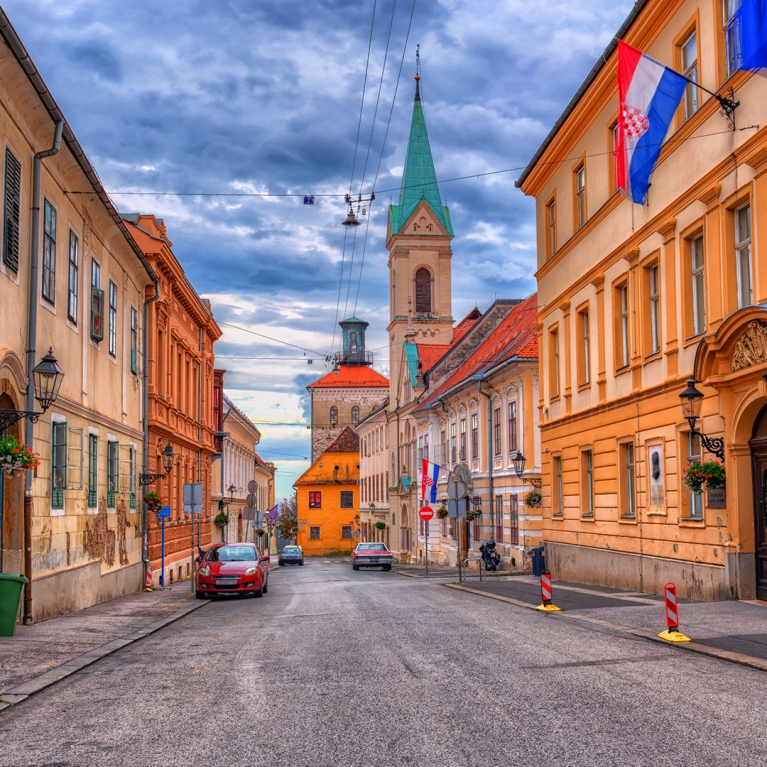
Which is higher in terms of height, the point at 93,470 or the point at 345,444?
the point at 345,444

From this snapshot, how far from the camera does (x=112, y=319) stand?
24.4m

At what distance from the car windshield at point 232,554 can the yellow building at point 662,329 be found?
859cm

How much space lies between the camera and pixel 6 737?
743 cm

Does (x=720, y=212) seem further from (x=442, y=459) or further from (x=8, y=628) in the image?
(x=442, y=459)

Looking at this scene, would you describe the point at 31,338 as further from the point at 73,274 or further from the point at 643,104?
the point at 643,104

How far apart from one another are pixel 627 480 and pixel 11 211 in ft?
48.1

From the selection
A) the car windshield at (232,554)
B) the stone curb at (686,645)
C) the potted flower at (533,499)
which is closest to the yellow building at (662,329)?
the stone curb at (686,645)

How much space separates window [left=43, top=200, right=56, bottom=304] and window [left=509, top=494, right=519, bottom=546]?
2349 centimetres

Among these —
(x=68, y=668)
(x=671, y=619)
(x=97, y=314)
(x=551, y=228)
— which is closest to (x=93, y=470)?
(x=97, y=314)

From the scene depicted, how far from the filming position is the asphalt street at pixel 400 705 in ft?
22.1

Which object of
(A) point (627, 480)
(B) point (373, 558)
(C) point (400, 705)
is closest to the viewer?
(C) point (400, 705)

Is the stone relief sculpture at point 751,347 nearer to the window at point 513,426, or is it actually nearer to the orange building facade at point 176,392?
the orange building facade at point 176,392

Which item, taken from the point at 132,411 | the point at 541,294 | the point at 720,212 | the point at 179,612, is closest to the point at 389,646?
the point at 179,612

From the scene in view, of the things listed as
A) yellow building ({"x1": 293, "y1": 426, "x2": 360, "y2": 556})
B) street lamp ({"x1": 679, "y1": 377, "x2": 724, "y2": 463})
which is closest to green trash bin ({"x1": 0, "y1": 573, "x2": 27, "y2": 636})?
street lamp ({"x1": 679, "y1": 377, "x2": 724, "y2": 463})
